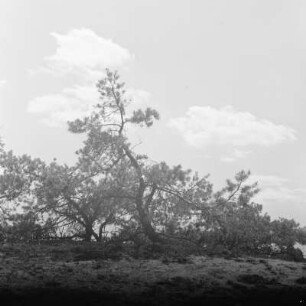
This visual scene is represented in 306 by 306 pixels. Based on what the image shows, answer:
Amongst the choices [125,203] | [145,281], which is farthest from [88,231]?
[145,281]

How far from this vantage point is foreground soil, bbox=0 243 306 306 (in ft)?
20.0

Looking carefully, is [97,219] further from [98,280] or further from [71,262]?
[98,280]

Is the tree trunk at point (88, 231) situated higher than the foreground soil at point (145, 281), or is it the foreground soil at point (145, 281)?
the tree trunk at point (88, 231)

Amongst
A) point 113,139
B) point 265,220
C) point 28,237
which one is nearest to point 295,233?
point 265,220

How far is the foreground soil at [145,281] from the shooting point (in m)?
6.09

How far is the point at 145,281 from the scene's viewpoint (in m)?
6.89

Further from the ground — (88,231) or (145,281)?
(88,231)

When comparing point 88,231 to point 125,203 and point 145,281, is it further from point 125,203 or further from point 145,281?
point 145,281

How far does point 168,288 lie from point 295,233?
792cm

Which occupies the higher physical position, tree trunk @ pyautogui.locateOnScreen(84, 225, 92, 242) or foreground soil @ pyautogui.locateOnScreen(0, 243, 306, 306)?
tree trunk @ pyautogui.locateOnScreen(84, 225, 92, 242)

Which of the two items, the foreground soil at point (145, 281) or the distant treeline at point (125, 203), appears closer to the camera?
the foreground soil at point (145, 281)

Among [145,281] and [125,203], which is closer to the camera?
[145,281]

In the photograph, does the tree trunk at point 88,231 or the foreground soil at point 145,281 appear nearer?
the foreground soil at point 145,281

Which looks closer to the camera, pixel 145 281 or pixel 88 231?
pixel 145 281
